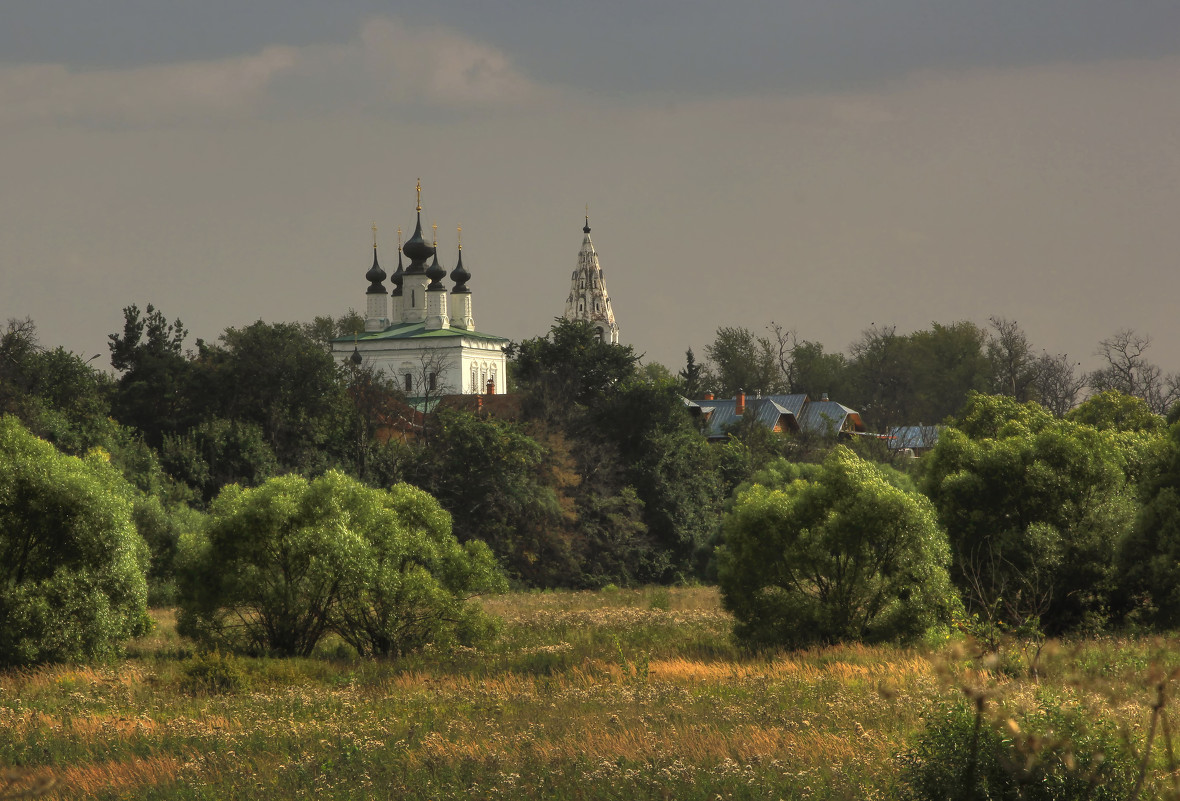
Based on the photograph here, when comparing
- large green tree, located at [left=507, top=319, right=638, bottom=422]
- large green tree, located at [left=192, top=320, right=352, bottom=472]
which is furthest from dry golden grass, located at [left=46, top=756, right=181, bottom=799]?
large green tree, located at [left=507, top=319, right=638, bottom=422]

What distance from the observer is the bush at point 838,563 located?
77.5ft

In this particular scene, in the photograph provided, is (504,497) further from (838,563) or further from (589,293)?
(589,293)

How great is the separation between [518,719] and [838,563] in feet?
30.2

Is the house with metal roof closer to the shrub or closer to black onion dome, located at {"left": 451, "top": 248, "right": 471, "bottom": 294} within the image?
black onion dome, located at {"left": 451, "top": 248, "right": 471, "bottom": 294}

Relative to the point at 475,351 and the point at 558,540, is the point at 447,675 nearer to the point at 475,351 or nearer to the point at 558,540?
the point at 558,540

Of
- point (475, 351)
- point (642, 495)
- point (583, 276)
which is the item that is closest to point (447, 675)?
point (642, 495)

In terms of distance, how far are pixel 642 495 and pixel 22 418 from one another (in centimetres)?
2484

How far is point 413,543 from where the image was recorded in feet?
83.9

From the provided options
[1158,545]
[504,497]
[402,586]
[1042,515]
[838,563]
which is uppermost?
[504,497]

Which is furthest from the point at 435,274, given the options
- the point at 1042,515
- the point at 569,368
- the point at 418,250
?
the point at 1042,515

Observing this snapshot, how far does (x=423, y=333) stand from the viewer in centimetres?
10769

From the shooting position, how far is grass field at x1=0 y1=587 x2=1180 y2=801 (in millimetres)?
12641

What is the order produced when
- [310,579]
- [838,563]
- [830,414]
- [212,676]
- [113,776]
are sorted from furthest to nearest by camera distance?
[830,414] < [310,579] < [838,563] < [212,676] < [113,776]

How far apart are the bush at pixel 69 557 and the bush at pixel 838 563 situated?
11046 millimetres
